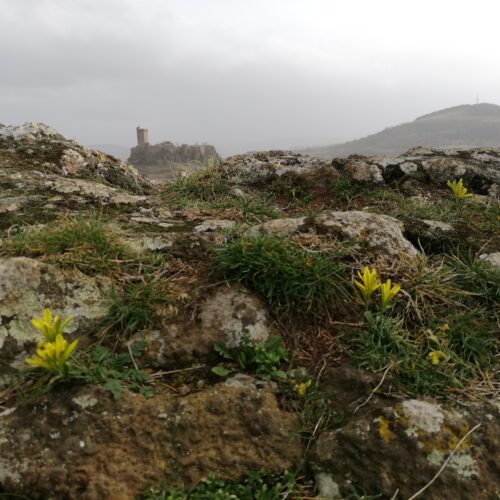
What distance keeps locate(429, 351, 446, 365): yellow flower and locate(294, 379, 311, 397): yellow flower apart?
0.78 m

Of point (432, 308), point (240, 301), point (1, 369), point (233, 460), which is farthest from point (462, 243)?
point (1, 369)

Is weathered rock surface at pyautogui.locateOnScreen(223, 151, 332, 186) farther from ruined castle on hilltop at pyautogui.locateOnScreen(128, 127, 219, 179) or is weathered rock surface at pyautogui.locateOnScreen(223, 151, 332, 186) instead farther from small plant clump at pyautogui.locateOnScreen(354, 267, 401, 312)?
ruined castle on hilltop at pyautogui.locateOnScreen(128, 127, 219, 179)

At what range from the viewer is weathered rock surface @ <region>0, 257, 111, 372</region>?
261 centimetres

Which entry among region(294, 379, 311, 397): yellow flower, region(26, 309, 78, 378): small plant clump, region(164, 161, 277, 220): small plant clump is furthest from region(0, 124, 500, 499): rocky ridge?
region(164, 161, 277, 220): small plant clump

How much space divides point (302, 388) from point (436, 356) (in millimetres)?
865

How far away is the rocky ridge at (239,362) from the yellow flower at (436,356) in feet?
0.14

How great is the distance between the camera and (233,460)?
7.36 ft

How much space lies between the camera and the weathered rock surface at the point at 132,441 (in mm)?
2064

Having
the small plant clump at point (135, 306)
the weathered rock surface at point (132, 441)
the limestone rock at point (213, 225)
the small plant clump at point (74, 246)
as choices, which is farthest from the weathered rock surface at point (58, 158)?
the weathered rock surface at point (132, 441)

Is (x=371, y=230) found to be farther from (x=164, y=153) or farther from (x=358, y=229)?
(x=164, y=153)

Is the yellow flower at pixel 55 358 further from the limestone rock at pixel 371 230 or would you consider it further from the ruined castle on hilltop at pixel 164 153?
the ruined castle on hilltop at pixel 164 153

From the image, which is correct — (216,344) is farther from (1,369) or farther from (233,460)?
(1,369)

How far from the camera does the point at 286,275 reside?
297 cm

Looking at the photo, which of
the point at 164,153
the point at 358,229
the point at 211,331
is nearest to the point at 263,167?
the point at 358,229
